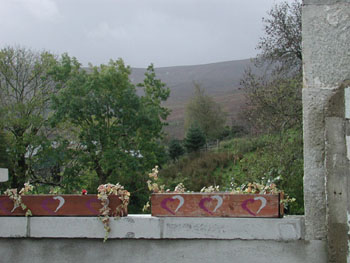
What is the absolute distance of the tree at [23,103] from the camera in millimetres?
16625

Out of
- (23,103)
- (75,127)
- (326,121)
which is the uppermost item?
(23,103)

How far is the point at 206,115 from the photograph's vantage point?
31875mm

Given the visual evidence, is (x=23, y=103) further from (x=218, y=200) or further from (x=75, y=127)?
(x=218, y=200)

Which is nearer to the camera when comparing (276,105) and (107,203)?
(107,203)

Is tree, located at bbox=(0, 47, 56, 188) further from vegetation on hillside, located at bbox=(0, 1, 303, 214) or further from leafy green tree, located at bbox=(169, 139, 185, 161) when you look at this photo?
A: leafy green tree, located at bbox=(169, 139, 185, 161)

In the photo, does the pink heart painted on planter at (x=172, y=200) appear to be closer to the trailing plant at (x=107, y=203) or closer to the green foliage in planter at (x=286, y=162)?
the trailing plant at (x=107, y=203)

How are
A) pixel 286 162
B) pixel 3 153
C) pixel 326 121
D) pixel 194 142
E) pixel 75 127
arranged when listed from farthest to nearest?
pixel 194 142
pixel 75 127
pixel 3 153
pixel 286 162
pixel 326 121

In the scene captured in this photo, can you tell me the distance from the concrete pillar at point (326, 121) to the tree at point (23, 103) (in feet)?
50.7

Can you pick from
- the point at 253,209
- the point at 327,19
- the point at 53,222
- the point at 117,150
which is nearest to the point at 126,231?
the point at 53,222

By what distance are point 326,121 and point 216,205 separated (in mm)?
855

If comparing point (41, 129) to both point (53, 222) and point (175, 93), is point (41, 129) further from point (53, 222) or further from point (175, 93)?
point (175, 93)

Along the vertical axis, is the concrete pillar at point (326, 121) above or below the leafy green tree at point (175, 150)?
above

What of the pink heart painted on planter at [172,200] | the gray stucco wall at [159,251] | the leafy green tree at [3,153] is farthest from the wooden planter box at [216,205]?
the leafy green tree at [3,153]

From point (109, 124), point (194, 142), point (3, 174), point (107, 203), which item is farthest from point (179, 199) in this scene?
point (194, 142)
